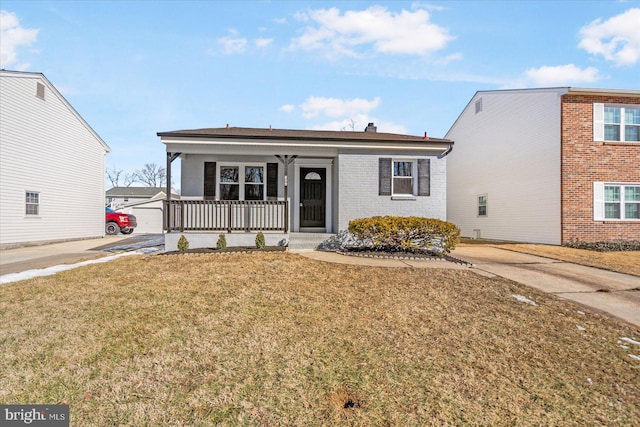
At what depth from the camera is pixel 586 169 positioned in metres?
11.9

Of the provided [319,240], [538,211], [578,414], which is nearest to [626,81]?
[538,211]

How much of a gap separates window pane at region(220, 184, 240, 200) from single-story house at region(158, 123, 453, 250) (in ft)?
0.11

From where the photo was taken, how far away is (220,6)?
29.2 ft

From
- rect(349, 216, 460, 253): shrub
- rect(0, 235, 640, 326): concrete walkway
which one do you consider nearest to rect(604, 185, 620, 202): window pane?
Result: rect(0, 235, 640, 326): concrete walkway

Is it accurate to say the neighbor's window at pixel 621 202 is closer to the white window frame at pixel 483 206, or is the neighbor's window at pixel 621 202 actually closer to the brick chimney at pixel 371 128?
the white window frame at pixel 483 206

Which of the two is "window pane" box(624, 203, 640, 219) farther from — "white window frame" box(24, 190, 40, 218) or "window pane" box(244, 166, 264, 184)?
"white window frame" box(24, 190, 40, 218)

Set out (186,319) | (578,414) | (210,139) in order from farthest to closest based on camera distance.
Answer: (210,139)
(186,319)
(578,414)

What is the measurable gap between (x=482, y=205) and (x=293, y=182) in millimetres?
11266

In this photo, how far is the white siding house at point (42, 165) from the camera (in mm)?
12625

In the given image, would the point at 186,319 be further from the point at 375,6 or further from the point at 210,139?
the point at 375,6

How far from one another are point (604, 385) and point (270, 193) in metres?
9.58

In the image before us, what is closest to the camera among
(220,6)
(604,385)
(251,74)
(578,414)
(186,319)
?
(578,414)

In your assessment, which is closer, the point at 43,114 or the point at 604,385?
the point at 604,385

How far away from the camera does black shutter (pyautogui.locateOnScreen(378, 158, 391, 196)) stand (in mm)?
10312
